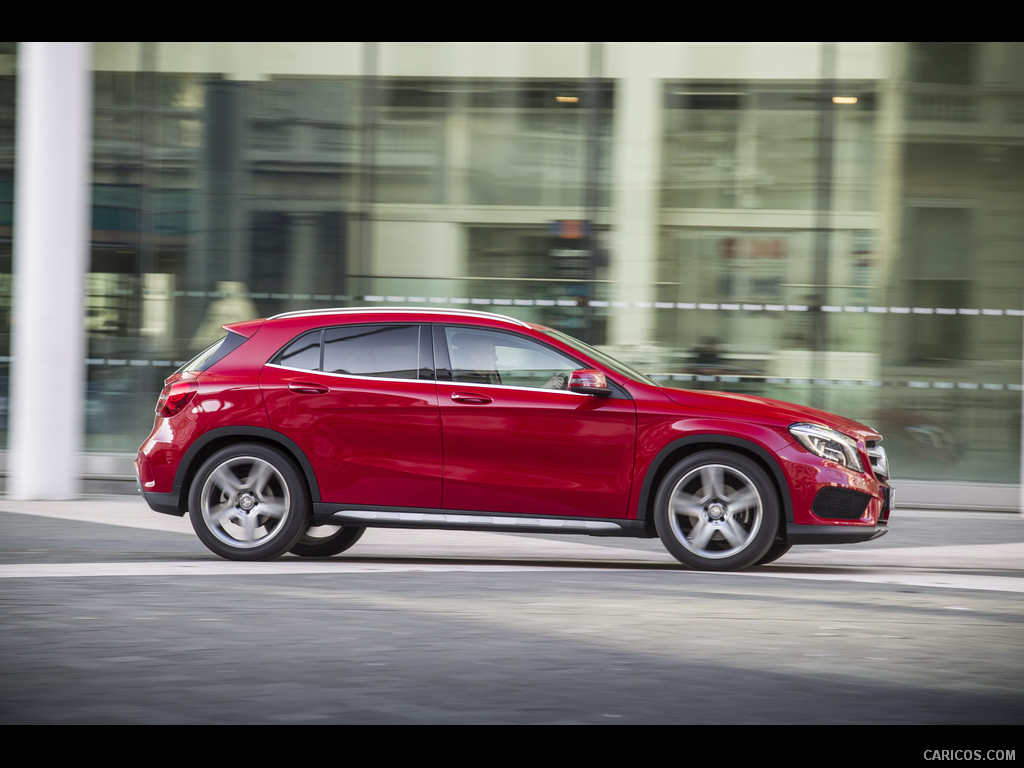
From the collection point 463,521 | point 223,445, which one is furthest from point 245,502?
point 463,521

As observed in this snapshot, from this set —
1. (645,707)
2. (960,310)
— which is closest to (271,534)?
(645,707)

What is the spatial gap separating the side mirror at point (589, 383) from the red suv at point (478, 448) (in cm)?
1

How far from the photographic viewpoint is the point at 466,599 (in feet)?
24.3

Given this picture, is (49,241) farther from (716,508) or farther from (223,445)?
(716,508)

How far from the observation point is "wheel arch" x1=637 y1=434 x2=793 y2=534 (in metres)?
8.46

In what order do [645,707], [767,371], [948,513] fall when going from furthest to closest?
[767,371] → [948,513] → [645,707]

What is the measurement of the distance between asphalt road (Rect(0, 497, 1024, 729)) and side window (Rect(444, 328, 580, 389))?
46.2 inches

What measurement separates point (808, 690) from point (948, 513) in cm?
833

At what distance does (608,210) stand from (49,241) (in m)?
5.33

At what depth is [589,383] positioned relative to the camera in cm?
848

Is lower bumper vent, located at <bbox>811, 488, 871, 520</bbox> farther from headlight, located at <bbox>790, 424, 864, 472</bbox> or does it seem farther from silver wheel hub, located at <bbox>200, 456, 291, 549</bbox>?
silver wheel hub, located at <bbox>200, 456, 291, 549</bbox>

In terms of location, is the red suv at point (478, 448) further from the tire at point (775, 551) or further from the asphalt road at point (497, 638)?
the asphalt road at point (497, 638)

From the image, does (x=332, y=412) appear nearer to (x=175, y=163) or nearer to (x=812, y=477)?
(x=812, y=477)
